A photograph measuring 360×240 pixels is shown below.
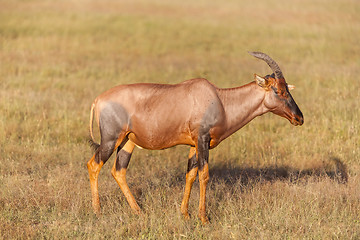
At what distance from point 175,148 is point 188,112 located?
394 centimetres

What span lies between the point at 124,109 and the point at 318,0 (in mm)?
38305

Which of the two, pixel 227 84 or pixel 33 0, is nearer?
pixel 227 84

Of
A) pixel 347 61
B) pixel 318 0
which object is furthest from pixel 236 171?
pixel 318 0

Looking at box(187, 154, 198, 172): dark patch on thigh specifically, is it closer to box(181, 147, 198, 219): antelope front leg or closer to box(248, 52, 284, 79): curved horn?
box(181, 147, 198, 219): antelope front leg

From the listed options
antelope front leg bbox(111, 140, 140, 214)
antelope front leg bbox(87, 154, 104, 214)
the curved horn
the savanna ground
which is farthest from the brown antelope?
the savanna ground

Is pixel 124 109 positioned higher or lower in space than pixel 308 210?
higher

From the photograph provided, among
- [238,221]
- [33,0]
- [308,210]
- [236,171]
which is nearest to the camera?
[238,221]

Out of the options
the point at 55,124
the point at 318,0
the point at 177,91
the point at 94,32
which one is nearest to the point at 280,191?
the point at 177,91

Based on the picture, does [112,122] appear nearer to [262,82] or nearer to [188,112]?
[188,112]

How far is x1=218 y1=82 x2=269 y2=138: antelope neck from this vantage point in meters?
6.93

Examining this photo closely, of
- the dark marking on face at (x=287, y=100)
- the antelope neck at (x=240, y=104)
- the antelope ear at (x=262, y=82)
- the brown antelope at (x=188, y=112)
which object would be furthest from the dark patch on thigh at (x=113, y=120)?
the dark marking on face at (x=287, y=100)

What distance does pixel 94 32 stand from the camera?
23.7 meters

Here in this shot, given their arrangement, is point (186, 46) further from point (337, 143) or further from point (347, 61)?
point (337, 143)

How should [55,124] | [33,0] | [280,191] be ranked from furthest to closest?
[33,0], [55,124], [280,191]
